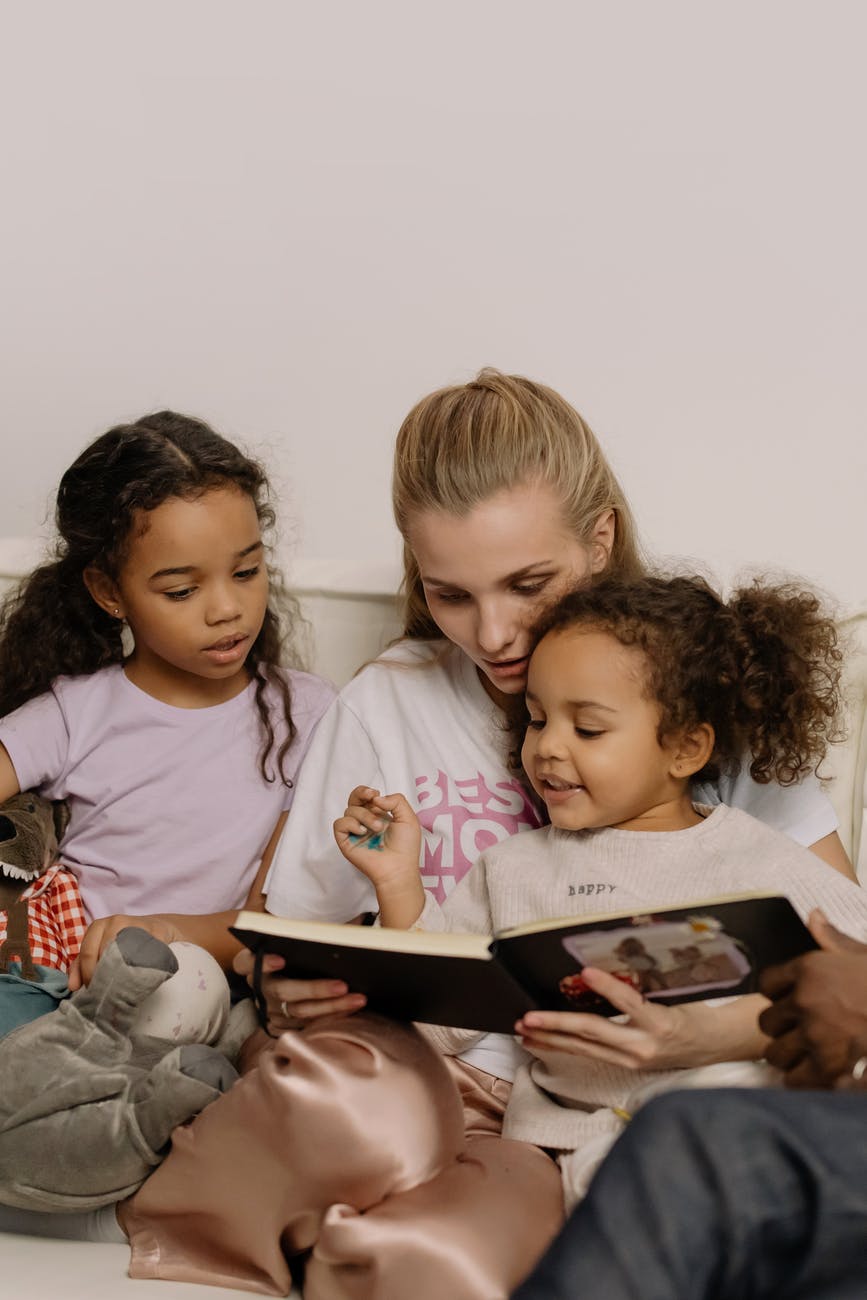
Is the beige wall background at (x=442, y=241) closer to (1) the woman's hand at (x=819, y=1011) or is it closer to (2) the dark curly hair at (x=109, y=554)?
(2) the dark curly hair at (x=109, y=554)

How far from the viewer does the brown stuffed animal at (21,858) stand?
7.11 ft

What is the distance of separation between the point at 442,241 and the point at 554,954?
6.03 feet

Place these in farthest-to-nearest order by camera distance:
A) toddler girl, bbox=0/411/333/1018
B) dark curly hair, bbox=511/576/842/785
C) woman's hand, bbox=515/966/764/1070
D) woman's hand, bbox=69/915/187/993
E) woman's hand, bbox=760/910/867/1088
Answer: toddler girl, bbox=0/411/333/1018 < woman's hand, bbox=69/915/187/993 < dark curly hair, bbox=511/576/842/785 < woman's hand, bbox=515/966/764/1070 < woman's hand, bbox=760/910/867/1088

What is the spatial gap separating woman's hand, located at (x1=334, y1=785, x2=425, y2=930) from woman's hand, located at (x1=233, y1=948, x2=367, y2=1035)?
229 mm

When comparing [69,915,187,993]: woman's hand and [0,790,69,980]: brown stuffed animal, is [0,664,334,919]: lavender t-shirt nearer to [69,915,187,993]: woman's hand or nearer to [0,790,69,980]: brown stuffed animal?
[0,790,69,980]: brown stuffed animal

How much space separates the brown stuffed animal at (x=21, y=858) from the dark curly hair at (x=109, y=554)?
0.71ft

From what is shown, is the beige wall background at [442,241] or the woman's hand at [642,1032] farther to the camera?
the beige wall background at [442,241]

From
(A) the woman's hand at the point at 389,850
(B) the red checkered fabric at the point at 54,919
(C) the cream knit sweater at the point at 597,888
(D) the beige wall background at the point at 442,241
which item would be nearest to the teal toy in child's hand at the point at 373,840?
(A) the woman's hand at the point at 389,850

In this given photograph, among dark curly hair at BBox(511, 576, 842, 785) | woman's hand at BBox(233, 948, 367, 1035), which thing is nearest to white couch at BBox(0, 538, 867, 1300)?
dark curly hair at BBox(511, 576, 842, 785)

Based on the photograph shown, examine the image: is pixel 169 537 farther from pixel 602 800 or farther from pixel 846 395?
pixel 846 395

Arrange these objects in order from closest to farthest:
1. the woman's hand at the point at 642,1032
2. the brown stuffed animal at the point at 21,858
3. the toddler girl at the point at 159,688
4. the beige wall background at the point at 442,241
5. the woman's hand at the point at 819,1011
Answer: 1. the woman's hand at the point at 819,1011
2. the woman's hand at the point at 642,1032
3. the brown stuffed animal at the point at 21,858
4. the toddler girl at the point at 159,688
5. the beige wall background at the point at 442,241

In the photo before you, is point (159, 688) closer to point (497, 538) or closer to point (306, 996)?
point (497, 538)

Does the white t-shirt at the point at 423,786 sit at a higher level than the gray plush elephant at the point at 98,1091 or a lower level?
higher

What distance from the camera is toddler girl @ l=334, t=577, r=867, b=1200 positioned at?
5.82 feet
